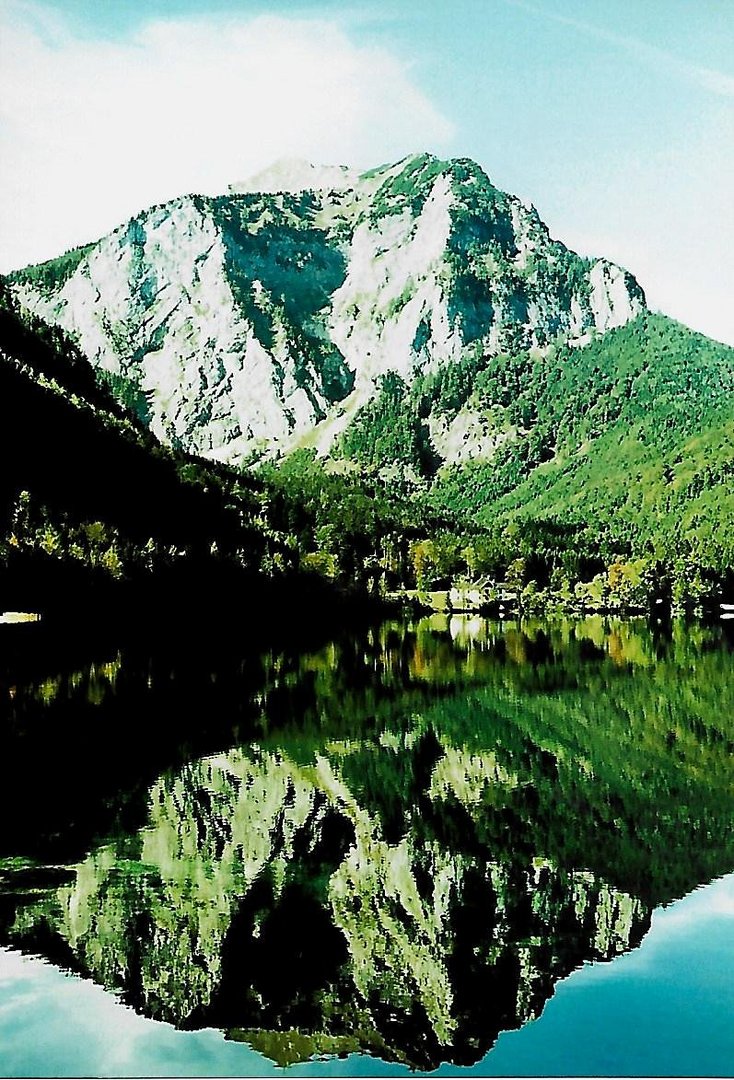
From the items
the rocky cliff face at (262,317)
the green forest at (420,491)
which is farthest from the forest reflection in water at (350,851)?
the rocky cliff face at (262,317)

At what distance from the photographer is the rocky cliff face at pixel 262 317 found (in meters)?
184

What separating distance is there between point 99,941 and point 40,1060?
1.38 m

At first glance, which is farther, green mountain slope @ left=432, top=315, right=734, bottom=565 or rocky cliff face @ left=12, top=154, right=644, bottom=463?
rocky cliff face @ left=12, top=154, right=644, bottom=463

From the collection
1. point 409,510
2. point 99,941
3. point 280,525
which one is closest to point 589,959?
point 99,941

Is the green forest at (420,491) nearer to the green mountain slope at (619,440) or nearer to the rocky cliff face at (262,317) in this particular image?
the green mountain slope at (619,440)

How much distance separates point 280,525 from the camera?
9494cm

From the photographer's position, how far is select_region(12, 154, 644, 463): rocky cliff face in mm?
184125

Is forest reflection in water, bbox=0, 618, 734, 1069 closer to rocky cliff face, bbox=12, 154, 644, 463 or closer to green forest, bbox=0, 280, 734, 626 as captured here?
green forest, bbox=0, 280, 734, 626

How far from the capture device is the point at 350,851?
41.4 feet

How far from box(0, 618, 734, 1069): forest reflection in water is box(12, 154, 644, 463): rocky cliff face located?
158918 millimetres

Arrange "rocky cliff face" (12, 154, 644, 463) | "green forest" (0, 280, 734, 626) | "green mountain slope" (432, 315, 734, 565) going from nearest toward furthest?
"green forest" (0, 280, 734, 626) → "green mountain slope" (432, 315, 734, 565) → "rocky cliff face" (12, 154, 644, 463)

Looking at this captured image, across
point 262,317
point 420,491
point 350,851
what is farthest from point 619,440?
point 350,851

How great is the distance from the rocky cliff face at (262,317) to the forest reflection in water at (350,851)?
158918mm

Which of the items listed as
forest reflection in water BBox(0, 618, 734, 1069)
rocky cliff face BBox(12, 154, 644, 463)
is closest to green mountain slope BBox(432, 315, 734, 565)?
rocky cliff face BBox(12, 154, 644, 463)
